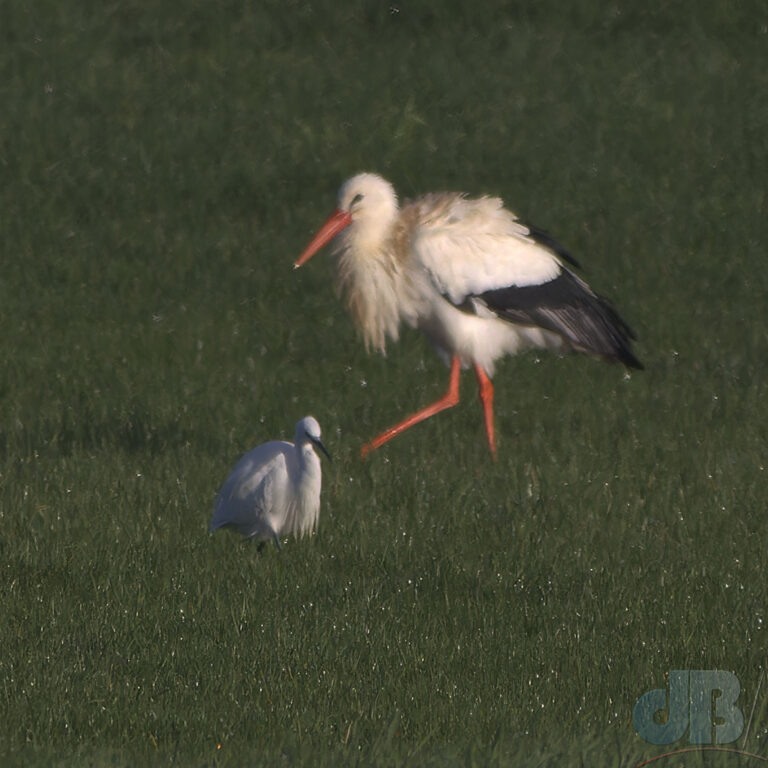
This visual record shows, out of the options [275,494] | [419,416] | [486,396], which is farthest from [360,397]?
[275,494]

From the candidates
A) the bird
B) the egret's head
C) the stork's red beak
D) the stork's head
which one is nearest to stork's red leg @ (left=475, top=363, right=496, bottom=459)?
the bird

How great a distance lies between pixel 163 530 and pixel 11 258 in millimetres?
8581

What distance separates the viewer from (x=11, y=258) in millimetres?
16297

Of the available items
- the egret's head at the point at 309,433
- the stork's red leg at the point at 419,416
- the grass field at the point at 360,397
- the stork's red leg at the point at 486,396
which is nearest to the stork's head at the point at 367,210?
the stork's red leg at the point at 419,416

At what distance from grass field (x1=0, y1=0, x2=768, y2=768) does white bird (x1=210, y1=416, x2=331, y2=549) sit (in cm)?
14

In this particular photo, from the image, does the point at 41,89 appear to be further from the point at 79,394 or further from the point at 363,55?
the point at 79,394

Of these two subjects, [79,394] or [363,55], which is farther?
[363,55]

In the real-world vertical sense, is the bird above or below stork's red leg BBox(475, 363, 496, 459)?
above

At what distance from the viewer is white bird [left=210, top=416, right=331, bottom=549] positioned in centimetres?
787

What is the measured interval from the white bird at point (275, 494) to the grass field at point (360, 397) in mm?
139

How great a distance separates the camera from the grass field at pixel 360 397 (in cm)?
596

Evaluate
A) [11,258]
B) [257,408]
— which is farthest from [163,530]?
[11,258]

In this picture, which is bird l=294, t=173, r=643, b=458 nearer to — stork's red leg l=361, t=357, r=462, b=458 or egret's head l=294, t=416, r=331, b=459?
stork's red leg l=361, t=357, r=462, b=458

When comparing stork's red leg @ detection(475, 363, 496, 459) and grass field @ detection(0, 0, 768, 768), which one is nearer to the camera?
grass field @ detection(0, 0, 768, 768)
